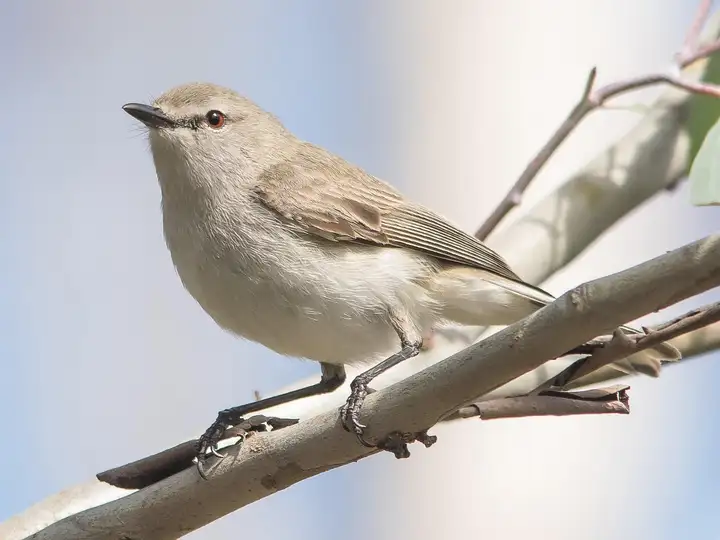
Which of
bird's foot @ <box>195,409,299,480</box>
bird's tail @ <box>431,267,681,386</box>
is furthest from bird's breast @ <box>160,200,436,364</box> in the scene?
bird's foot @ <box>195,409,299,480</box>

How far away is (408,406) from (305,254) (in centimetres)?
93

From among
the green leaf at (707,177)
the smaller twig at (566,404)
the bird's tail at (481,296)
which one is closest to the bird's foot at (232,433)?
the smaller twig at (566,404)

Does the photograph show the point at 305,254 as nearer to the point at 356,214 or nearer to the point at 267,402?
the point at 356,214

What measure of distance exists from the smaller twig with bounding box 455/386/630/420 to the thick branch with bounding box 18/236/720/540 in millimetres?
259

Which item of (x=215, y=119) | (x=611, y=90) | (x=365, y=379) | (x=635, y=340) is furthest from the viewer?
(x=215, y=119)

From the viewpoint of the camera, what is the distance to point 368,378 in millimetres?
2436

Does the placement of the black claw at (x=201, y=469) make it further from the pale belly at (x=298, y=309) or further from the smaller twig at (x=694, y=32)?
the smaller twig at (x=694, y=32)

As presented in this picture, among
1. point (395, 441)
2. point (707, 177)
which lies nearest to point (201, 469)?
point (395, 441)

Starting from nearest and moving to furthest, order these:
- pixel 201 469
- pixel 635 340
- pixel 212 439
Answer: pixel 635 340 < pixel 201 469 < pixel 212 439

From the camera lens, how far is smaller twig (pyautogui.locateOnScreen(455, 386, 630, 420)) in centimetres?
184

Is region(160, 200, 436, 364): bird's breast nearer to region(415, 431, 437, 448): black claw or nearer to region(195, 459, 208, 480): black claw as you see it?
region(195, 459, 208, 480): black claw

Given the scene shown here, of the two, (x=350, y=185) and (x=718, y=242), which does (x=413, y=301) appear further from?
(x=718, y=242)

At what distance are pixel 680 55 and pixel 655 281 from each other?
142cm

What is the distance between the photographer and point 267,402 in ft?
9.21
